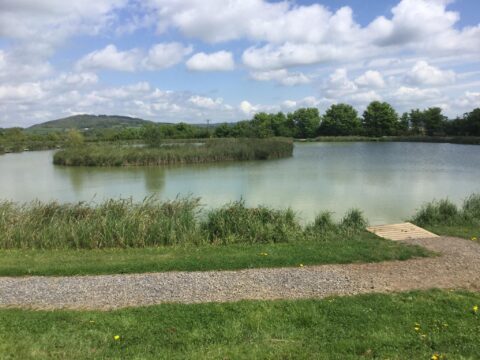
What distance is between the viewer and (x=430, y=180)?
2067 centimetres

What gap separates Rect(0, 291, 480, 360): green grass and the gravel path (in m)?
0.34

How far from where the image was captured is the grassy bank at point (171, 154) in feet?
108

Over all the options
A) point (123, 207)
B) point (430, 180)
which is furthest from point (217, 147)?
point (123, 207)

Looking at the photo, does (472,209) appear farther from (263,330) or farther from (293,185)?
(293,185)

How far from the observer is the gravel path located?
16.7 feet

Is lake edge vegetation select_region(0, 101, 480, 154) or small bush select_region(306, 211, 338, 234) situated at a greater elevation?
lake edge vegetation select_region(0, 101, 480, 154)

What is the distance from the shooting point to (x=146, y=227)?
8867 millimetres

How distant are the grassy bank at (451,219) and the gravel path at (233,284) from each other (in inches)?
103

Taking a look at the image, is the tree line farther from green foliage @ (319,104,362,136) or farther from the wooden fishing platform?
the wooden fishing platform

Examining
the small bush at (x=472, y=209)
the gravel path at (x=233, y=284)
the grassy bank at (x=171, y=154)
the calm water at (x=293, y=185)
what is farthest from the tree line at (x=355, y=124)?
the gravel path at (x=233, y=284)

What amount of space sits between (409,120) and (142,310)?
224 ft

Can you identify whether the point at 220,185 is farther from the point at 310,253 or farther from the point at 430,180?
the point at 310,253

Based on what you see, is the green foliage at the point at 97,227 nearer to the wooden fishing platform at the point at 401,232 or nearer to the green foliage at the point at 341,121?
the wooden fishing platform at the point at 401,232

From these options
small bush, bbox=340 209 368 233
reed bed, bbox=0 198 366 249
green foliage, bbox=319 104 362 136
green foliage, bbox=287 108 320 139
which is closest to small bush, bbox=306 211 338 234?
reed bed, bbox=0 198 366 249
